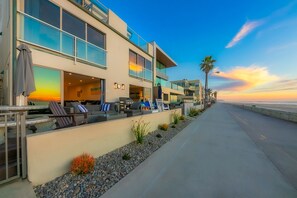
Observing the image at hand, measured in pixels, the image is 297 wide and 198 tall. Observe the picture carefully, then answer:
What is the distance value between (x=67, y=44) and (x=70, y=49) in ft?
0.88

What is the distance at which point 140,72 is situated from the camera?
13.8 metres

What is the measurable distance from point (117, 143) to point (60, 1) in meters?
7.79

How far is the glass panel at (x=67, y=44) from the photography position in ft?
22.1

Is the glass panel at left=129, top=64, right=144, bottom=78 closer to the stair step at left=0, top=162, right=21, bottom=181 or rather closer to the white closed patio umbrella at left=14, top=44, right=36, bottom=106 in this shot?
the white closed patio umbrella at left=14, top=44, right=36, bottom=106

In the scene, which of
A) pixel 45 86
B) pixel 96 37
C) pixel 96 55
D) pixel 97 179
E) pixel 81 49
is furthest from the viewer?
pixel 96 37

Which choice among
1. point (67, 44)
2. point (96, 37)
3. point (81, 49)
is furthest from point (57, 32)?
point (96, 37)

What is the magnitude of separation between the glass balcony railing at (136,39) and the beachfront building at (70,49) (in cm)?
9

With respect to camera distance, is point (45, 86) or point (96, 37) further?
point (96, 37)

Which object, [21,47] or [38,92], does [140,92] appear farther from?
[21,47]

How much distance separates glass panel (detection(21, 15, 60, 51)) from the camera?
5.48m

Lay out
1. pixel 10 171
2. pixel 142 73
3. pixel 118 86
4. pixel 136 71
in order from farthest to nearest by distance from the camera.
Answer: pixel 142 73 → pixel 136 71 → pixel 118 86 → pixel 10 171

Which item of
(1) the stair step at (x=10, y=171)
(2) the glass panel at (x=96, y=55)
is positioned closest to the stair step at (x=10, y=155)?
(1) the stair step at (x=10, y=171)

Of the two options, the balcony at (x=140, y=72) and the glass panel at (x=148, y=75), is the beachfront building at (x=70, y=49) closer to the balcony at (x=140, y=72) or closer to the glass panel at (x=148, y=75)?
the balcony at (x=140, y=72)

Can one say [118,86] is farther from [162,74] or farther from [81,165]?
[162,74]
